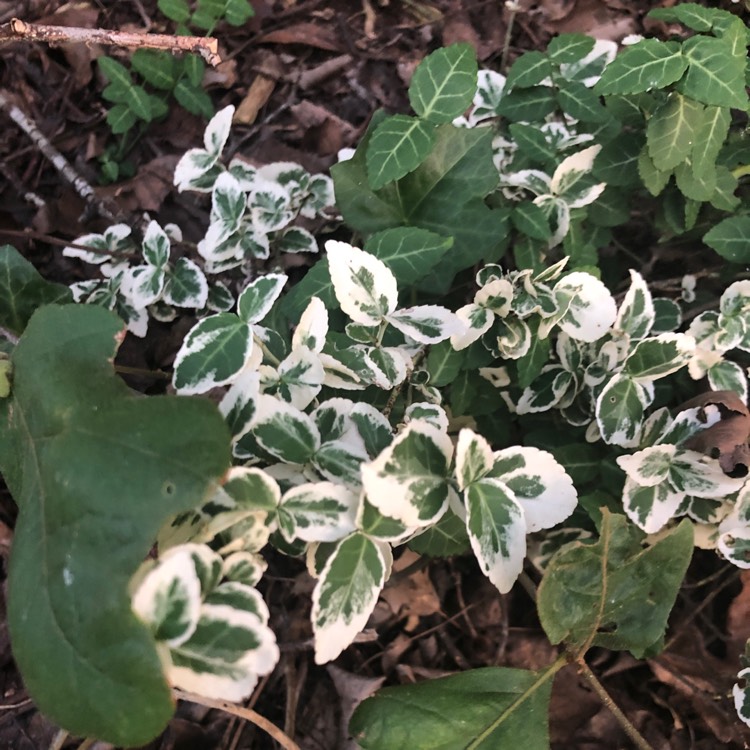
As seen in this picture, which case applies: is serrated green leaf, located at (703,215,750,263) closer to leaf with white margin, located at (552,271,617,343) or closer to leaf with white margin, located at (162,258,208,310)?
leaf with white margin, located at (552,271,617,343)

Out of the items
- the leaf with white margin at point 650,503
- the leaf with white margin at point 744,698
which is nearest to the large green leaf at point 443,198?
the leaf with white margin at point 650,503

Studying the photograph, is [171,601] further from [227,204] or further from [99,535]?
[227,204]

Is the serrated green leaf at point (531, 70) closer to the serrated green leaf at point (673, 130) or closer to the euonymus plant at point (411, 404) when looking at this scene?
the euonymus plant at point (411, 404)

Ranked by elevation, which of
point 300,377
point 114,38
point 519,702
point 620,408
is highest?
point 114,38

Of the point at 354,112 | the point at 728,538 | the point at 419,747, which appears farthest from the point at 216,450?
the point at 354,112

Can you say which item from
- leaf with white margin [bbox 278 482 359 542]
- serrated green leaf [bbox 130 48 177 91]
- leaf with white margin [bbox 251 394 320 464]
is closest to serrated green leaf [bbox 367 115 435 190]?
leaf with white margin [bbox 251 394 320 464]

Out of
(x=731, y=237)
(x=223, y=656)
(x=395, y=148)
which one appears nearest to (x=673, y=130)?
(x=731, y=237)
